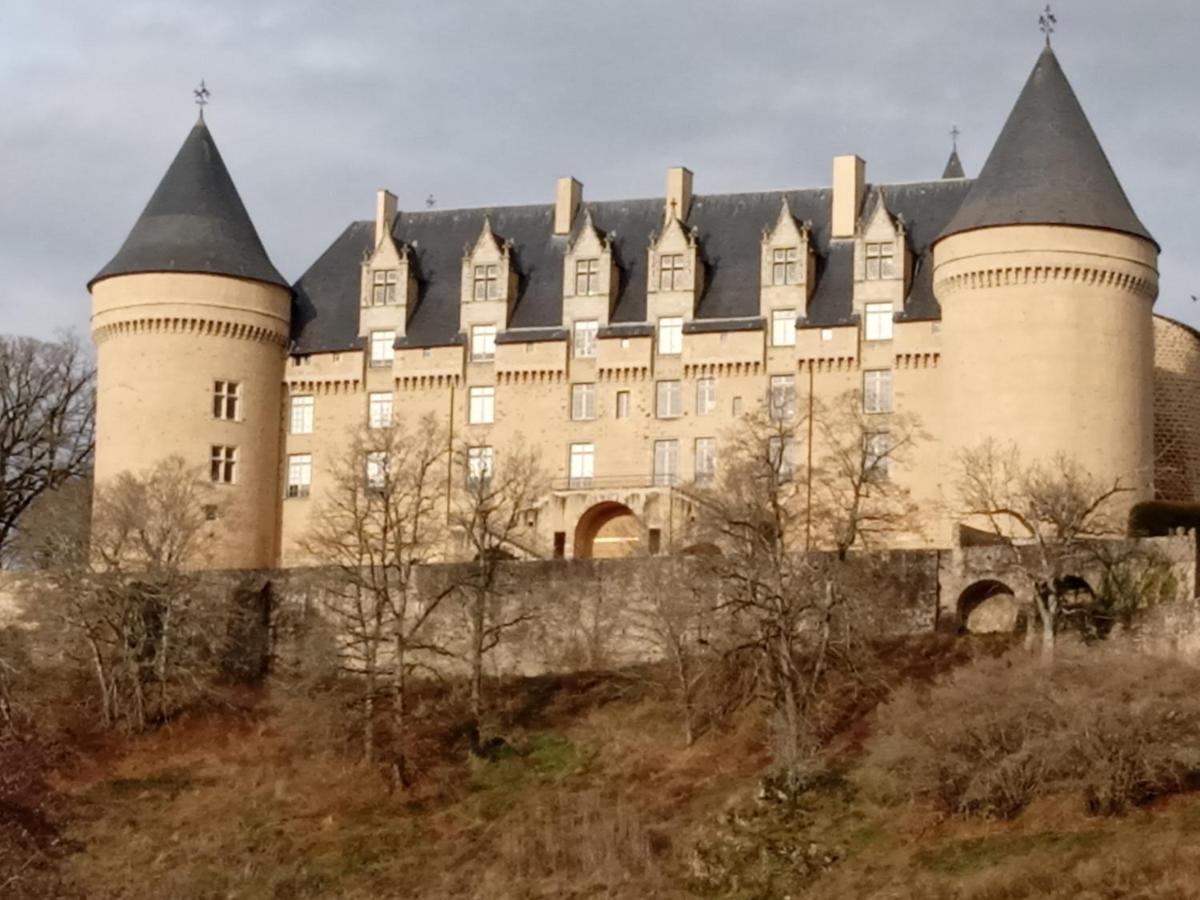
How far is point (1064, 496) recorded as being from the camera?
57938 millimetres

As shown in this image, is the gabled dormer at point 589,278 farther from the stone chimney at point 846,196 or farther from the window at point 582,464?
the stone chimney at point 846,196

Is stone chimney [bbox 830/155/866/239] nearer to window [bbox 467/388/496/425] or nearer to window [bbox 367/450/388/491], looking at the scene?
window [bbox 467/388/496/425]

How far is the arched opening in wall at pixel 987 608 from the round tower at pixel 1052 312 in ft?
13.3

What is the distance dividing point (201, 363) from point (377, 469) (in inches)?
194

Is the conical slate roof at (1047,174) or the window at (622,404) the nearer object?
the conical slate roof at (1047,174)

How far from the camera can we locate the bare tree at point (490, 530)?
5756cm

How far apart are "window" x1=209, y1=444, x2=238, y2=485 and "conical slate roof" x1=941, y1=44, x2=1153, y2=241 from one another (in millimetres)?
16375

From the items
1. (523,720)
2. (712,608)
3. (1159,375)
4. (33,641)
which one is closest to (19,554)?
(33,641)

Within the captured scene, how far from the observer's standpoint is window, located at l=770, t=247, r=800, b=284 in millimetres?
65875

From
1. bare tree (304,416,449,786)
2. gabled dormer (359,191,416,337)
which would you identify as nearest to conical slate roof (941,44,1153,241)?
bare tree (304,416,449,786)

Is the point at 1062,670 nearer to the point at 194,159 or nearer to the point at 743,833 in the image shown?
the point at 743,833

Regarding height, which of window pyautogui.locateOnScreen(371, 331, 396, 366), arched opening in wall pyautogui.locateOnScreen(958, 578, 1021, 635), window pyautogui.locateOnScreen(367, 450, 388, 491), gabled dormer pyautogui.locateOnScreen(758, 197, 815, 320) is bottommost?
arched opening in wall pyautogui.locateOnScreen(958, 578, 1021, 635)

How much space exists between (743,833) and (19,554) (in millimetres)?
24069

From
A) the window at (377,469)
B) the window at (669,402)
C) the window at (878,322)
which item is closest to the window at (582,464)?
the window at (669,402)
